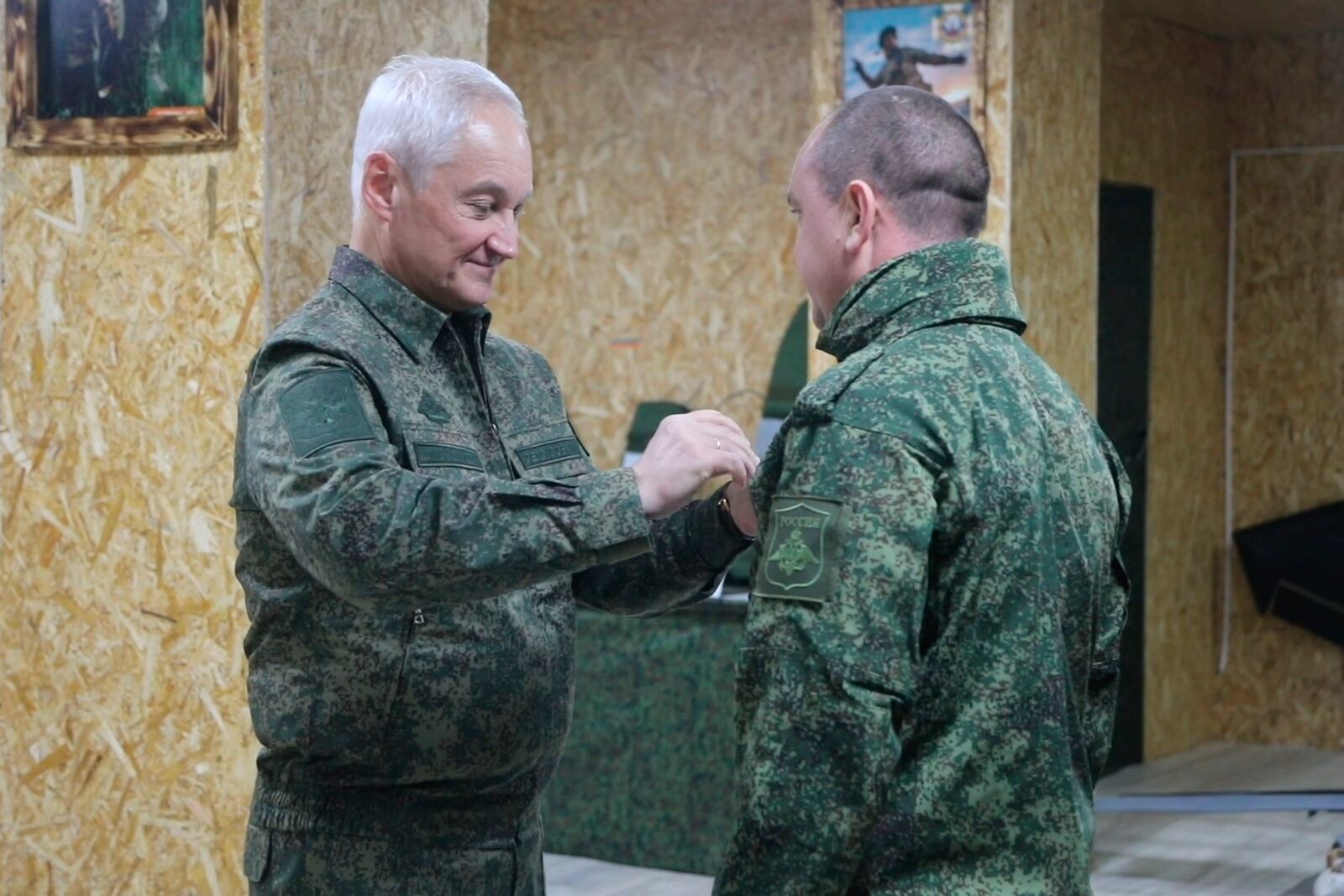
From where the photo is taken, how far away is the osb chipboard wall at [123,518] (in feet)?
11.1

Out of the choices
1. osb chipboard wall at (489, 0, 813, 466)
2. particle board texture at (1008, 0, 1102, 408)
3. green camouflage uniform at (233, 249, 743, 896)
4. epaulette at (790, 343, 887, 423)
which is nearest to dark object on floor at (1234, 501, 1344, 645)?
particle board texture at (1008, 0, 1102, 408)

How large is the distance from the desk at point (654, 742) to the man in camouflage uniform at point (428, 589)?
2798 mm

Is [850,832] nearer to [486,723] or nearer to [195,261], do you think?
[486,723]

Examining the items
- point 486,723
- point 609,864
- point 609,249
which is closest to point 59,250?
point 486,723

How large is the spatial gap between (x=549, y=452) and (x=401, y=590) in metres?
0.50

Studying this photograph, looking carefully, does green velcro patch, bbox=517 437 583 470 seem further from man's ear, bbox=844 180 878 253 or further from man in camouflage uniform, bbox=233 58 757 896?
man's ear, bbox=844 180 878 253

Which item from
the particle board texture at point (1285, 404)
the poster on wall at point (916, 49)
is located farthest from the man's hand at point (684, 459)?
the particle board texture at point (1285, 404)

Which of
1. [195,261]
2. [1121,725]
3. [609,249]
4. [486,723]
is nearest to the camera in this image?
[486,723]

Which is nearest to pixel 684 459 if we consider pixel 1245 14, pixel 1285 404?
pixel 1245 14

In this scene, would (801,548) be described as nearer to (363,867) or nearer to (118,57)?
(363,867)

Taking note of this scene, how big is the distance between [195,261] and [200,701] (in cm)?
81

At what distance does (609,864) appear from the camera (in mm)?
5352

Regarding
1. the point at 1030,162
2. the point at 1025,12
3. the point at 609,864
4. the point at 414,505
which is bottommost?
the point at 609,864

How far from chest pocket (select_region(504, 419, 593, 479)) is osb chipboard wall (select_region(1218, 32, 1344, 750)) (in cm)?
572
